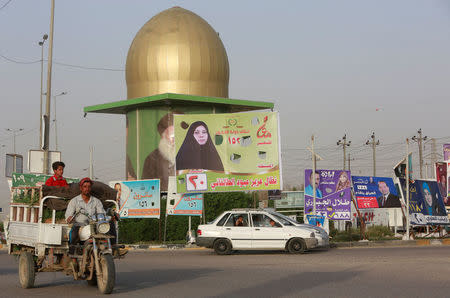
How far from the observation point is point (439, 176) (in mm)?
41062

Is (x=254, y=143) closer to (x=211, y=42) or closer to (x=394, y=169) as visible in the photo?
(x=394, y=169)

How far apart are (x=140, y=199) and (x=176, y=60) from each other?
13.1 m

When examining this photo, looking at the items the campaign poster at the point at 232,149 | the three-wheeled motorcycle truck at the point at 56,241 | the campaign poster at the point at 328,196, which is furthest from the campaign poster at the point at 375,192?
the three-wheeled motorcycle truck at the point at 56,241

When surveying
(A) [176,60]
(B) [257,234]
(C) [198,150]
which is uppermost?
(A) [176,60]

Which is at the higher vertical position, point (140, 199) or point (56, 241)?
point (140, 199)

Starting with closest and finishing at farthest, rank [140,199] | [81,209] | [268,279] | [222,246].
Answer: [81,209] < [268,279] < [222,246] < [140,199]

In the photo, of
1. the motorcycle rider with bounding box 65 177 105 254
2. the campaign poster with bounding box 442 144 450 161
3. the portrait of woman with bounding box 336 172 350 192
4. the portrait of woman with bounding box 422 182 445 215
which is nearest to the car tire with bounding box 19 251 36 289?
the motorcycle rider with bounding box 65 177 105 254

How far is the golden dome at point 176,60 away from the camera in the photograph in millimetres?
40281

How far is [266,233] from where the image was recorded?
22375 mm

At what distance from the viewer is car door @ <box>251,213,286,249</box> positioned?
877 inches

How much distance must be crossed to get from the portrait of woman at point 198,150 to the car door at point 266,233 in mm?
7393

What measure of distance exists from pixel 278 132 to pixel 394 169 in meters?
5.38

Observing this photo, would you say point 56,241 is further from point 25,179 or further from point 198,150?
point 25,179

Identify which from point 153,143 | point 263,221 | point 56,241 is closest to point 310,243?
point 263,221
